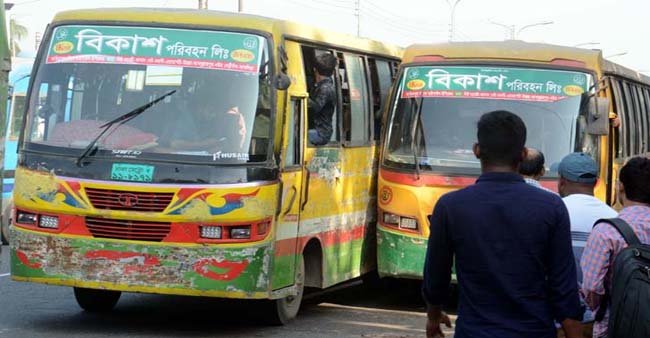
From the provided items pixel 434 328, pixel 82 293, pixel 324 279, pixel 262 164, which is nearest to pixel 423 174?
pixel 324 279

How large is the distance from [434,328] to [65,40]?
6540 mm

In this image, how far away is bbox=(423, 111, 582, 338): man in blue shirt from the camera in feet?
15.8

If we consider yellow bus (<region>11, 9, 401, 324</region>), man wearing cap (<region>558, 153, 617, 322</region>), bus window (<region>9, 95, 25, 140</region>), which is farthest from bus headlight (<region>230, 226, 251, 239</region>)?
bus window (<region>9, 95, 25, 140</region>)

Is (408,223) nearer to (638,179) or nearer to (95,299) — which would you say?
(95,299)

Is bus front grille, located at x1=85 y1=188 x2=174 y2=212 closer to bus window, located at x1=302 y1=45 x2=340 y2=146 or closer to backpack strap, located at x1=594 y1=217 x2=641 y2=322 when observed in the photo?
bus window, located at x1=302 y1=45 x2=340 y2=146

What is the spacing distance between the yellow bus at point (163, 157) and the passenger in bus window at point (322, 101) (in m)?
0.54

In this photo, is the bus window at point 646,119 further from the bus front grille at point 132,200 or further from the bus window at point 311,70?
the bus front grille at point 132,200

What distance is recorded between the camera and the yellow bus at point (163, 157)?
10156mm

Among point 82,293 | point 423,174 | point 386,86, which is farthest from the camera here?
point 386,86

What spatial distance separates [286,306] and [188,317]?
44.0 inches

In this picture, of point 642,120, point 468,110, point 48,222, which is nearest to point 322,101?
point 468,110

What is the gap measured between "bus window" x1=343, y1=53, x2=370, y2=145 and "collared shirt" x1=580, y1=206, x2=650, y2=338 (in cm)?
720

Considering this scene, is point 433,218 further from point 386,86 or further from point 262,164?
point 386,86

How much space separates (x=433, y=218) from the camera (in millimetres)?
4977
